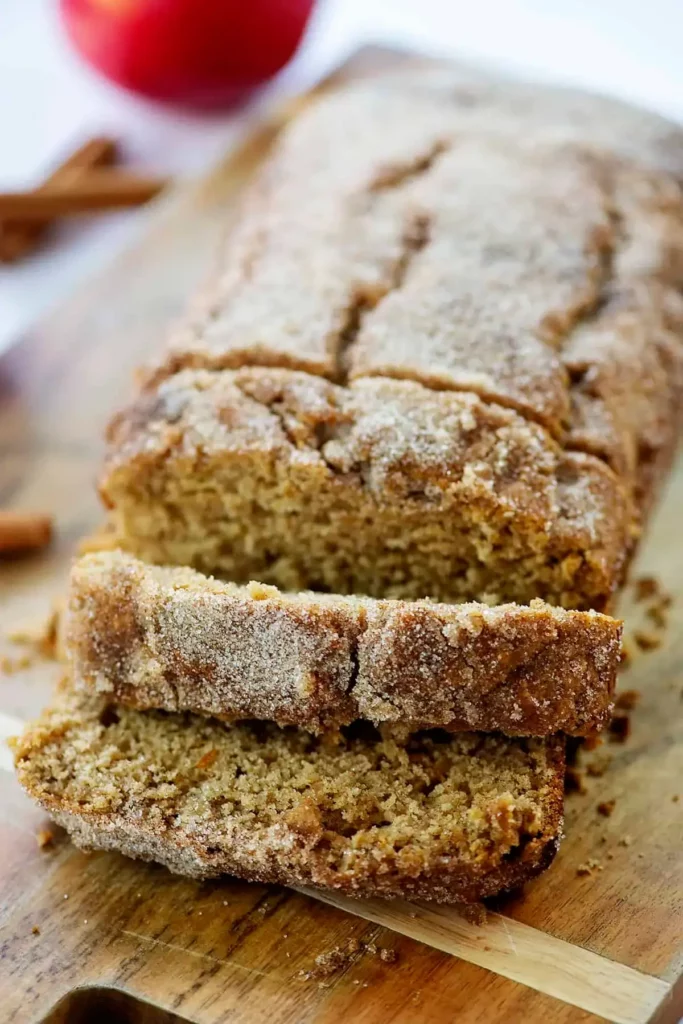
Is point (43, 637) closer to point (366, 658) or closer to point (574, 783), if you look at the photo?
point (366, 658)

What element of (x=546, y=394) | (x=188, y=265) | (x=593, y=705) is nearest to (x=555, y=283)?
(x=546, y=394)

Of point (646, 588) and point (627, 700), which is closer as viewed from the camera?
point (627, 700)

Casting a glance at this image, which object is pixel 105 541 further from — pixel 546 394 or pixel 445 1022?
pixel 445 1022

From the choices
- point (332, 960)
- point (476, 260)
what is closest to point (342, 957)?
point (332, 960)

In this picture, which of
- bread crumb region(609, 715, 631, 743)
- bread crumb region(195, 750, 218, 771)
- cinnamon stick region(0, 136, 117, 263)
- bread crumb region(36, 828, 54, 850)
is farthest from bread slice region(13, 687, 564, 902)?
cinnamon stick region(0, 136, 117, 263)

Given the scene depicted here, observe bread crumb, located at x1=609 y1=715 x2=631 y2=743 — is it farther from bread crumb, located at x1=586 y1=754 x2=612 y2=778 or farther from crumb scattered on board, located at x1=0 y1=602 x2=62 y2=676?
crumb scattered on board, located at x1=0 y1=602 x2=62 y2=676

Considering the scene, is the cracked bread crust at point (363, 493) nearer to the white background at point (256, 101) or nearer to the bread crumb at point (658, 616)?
the bread crumb at point (658, 616)
